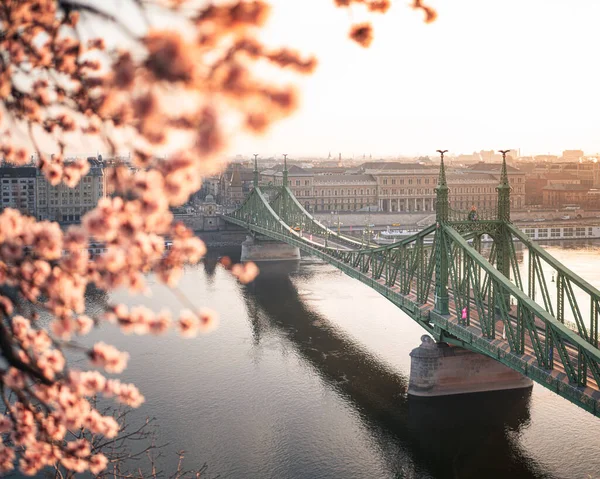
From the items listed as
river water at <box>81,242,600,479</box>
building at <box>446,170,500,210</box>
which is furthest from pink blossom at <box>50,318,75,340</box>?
building at <box>446,170,500,210</box>

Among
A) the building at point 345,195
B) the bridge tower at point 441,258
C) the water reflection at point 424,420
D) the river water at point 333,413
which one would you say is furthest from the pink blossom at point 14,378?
the building at point 345,195

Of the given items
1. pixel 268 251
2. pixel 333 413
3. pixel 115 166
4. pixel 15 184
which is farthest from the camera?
pixel 15 184

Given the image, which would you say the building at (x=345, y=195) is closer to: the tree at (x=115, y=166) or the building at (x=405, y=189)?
the building at (x=405, y=189)

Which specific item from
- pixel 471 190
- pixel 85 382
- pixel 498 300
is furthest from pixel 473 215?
pixel 471 190

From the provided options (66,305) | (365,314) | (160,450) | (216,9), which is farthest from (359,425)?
(216,9)

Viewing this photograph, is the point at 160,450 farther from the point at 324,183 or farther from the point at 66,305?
the point at 324,183

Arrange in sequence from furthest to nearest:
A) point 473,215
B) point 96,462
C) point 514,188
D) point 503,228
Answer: point 514,188
point 503,228
point 473,215
point 96,462

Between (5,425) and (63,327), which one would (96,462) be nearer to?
(5,425)
